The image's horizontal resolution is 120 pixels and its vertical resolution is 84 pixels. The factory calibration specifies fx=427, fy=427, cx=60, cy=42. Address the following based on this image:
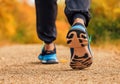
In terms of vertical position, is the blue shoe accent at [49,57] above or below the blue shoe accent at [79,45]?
below

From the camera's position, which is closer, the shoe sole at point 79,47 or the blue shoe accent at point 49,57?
the shoe sole at point 79,47

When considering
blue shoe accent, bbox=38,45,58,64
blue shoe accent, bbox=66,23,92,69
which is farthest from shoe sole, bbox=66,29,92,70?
blue shoe accent, bbox=38,45,58,64

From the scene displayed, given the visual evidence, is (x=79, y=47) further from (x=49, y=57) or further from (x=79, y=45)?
(x=49, y=57)

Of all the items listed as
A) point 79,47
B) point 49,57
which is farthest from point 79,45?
point 49,57

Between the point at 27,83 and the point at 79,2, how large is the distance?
24.3 inches

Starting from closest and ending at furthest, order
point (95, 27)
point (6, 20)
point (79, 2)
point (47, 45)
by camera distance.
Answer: point (79, 2), point (47, 45), point (95, 27), point (6, 20)

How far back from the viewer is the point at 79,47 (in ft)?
7.75

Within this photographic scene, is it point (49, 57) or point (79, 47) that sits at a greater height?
point (79, 47)

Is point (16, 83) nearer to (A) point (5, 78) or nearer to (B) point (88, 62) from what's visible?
(A) point (5, 78)

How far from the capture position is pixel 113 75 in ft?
7.45

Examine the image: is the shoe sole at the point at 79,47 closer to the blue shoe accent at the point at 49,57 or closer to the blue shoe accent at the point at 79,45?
the blue shoe accent at the point at 79,45

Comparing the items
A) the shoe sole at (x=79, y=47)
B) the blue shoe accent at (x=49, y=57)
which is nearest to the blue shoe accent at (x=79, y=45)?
the shoe sole at (x=79, y=47)

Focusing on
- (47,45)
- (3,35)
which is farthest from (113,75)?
(3,35)

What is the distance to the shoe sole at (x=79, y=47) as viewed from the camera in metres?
2.32
